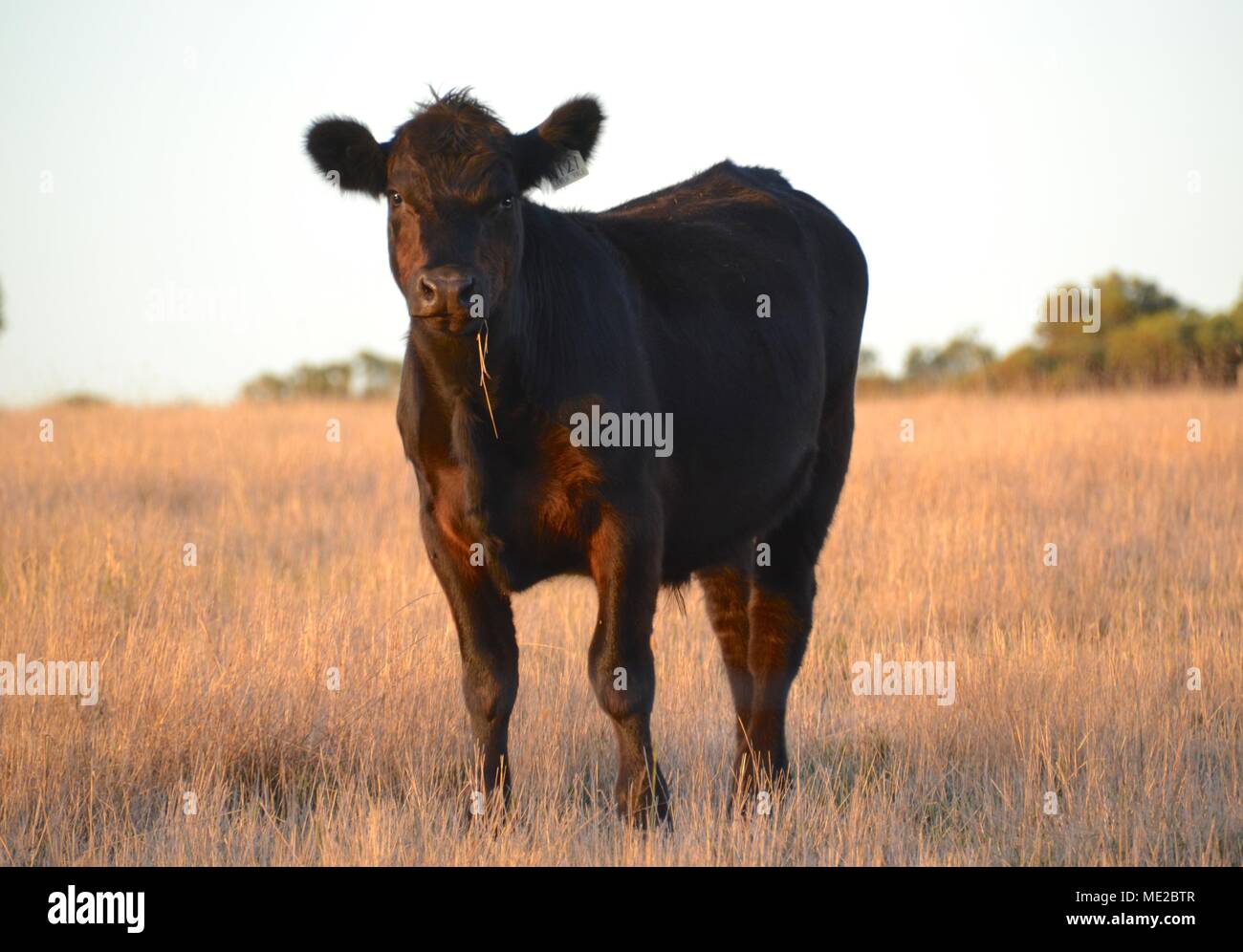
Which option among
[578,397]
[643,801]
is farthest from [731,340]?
[643,801]

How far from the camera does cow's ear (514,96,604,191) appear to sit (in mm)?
5457

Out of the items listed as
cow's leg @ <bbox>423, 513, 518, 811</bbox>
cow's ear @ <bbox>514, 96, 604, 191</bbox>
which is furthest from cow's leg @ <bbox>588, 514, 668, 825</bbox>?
cow's ear @ <bbox>514, 96, 604, 191</bbox>

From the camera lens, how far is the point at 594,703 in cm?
679

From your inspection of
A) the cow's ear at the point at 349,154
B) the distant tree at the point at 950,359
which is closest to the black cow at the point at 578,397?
the cow's ear at the point at 349,154

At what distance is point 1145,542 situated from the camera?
10812mm

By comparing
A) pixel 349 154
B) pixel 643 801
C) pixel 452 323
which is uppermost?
pixel 349 154

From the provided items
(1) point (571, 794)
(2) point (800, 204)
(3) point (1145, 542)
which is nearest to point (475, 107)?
(2) point (800, 204)

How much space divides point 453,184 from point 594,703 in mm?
2811

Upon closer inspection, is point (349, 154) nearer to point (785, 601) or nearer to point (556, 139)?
point (556, 139)

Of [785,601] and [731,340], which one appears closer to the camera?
[731,340]

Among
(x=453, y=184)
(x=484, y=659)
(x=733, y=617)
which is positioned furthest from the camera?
(x=733, y=617)

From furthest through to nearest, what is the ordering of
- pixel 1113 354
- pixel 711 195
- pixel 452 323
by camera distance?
pixel 1113 354, pixel 711 195, pixel 452 323

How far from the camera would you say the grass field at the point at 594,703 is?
5.14m

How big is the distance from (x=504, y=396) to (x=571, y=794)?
1.79 metres
